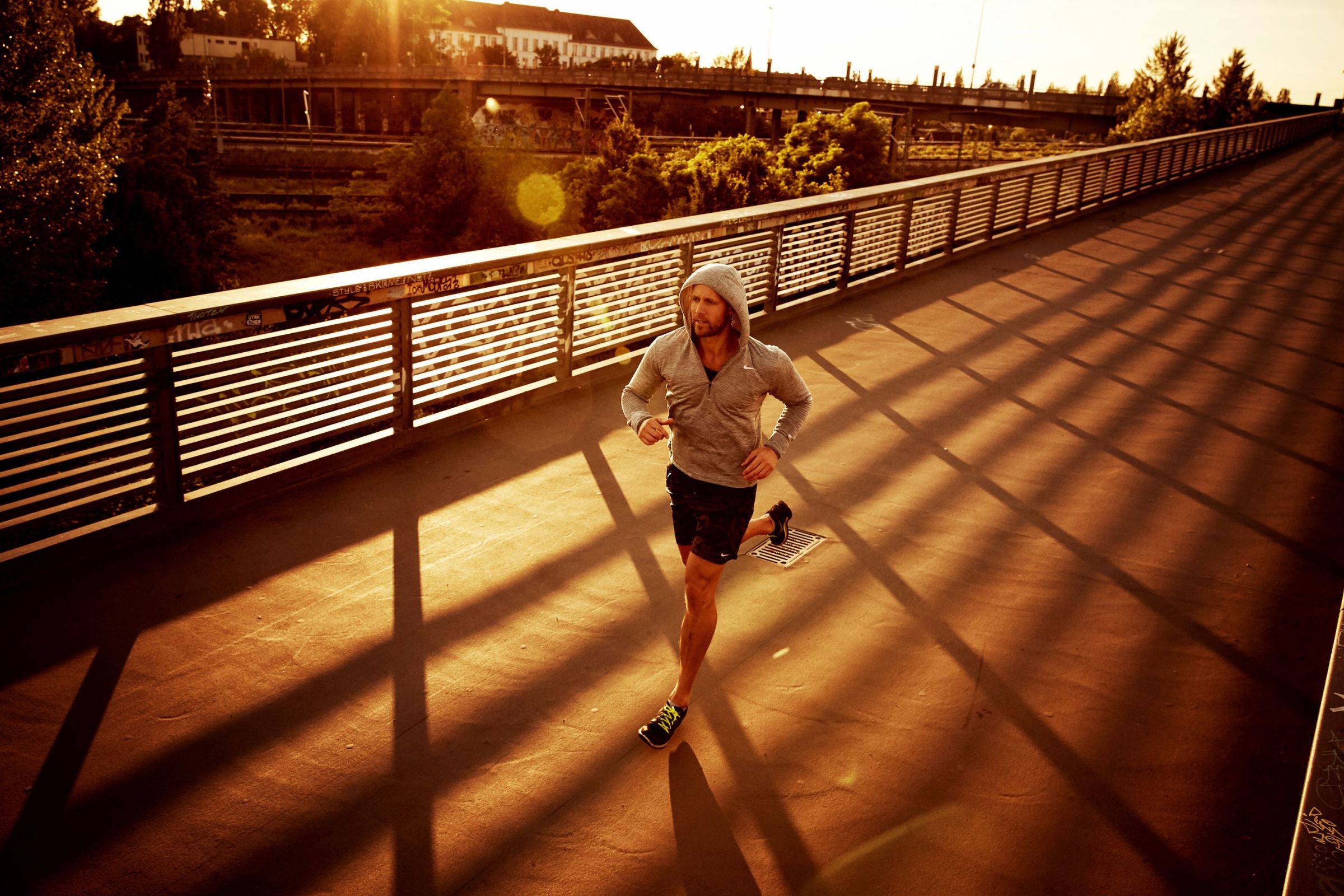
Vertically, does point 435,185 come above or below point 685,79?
below

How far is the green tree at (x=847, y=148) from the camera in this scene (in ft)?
154

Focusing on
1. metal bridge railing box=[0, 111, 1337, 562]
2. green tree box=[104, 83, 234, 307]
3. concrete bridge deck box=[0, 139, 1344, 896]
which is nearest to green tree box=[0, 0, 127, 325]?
green tree box=[104, 83, 234, 307]

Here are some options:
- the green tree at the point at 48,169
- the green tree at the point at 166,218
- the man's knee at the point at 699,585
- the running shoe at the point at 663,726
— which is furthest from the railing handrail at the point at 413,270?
the green tree at the point at 166,218

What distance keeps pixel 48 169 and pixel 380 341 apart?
25459 mm

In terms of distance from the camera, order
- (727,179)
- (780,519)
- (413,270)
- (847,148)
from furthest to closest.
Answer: (847,148)
(727,179)
(413,270)
(780,519)

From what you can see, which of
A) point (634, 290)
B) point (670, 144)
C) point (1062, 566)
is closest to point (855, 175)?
point (670, 144)

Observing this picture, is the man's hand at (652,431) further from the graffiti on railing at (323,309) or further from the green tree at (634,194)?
the green tree at (634,194)

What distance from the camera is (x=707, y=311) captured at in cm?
364

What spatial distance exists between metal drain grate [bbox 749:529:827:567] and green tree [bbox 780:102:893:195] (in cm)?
4289

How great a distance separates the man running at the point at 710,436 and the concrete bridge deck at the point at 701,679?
1.47 ft

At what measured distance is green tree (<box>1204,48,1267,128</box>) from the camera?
213ft

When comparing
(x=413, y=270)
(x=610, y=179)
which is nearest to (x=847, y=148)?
(x=610, y=179)

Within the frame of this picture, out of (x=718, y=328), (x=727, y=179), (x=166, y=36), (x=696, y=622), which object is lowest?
(x=727, y=179)

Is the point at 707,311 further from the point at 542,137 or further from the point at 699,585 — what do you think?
the point at 542,137
